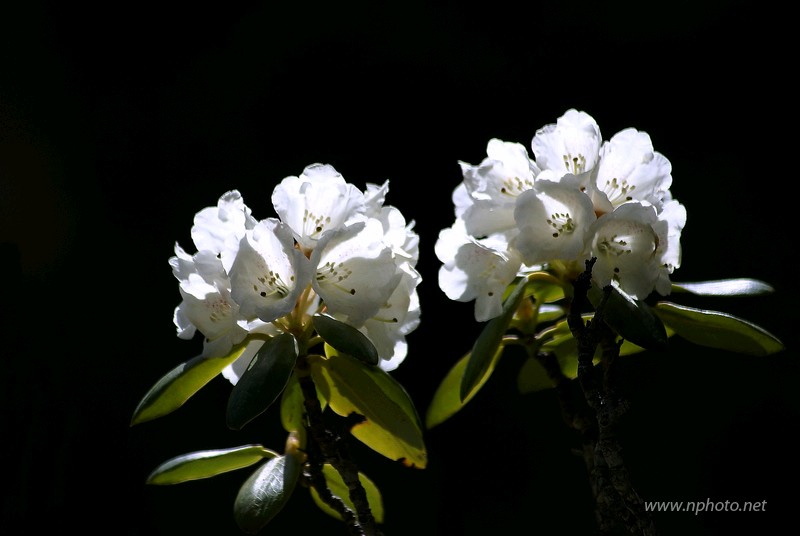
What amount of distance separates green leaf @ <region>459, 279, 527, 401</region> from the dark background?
37.6 inches

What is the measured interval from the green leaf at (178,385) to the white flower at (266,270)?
3.7 inches

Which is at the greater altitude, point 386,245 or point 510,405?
point 510,405

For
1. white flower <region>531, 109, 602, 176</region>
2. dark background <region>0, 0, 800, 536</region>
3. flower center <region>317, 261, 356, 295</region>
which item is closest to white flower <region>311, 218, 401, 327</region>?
flower center <region>317, 261, 356, 295</region>

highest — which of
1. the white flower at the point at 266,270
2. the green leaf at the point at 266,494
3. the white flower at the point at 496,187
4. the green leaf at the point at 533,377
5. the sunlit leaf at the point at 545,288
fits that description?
the white flower at the point at 496,187

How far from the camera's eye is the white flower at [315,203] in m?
0.86

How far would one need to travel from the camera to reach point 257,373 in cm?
80

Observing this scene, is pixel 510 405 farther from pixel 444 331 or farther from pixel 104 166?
pixel 104 166

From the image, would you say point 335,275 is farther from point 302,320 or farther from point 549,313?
point 549,313

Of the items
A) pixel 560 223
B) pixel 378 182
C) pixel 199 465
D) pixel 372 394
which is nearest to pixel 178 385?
pixel 199 465

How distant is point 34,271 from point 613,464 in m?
1.49

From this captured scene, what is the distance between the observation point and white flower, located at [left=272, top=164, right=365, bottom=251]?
86cm

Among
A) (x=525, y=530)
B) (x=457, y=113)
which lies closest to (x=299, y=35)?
(x=457, y=113)

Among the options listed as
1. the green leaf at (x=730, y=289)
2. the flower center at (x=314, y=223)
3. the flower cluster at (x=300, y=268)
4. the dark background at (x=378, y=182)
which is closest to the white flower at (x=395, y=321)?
the flower cluster at (x=300, y=268)

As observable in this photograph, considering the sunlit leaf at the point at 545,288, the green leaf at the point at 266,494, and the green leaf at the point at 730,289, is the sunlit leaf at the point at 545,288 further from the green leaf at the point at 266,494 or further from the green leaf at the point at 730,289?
→ the green leaf at the point at 266,494
